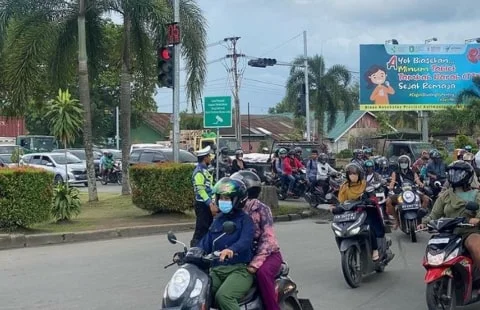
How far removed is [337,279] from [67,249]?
5406mm

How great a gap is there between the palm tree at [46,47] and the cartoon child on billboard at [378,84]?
21684 mm

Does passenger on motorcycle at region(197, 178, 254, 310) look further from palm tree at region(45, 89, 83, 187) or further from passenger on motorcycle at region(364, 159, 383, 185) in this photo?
palm tree at region(45, 89, 83, 187)

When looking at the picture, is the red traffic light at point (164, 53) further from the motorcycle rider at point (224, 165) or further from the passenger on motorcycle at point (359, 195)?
the passenger on motorcycle at point (359, 195)

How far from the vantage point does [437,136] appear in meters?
52.2

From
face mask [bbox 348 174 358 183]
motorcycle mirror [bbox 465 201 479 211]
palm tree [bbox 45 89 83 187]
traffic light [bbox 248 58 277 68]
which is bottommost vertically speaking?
motorcycle mirror [bbox 465 201 479 211]

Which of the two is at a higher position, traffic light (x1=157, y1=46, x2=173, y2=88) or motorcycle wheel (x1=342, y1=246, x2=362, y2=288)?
traffic light (x1=157, y1=46, x2=173, y2=88)

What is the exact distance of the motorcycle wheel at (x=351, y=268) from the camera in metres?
8.98

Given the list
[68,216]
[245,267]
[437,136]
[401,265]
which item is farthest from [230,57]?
[245,267]

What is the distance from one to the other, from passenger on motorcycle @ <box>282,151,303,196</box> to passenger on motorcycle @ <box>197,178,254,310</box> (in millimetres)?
16363

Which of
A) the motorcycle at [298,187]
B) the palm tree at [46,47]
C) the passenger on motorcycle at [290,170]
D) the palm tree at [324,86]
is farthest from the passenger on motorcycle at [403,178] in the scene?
the palm tree at [324,86]

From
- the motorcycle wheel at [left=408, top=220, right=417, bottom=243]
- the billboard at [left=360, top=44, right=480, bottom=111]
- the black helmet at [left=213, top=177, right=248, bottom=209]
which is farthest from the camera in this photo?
the billboard at [left=360, top=44, right=480, bottom=111]

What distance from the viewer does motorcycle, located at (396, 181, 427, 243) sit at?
42.8 feet

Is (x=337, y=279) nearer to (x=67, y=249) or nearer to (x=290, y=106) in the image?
(x=67, y=249)

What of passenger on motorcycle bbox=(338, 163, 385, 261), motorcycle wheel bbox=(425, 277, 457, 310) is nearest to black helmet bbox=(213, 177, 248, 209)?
motorcycle wheel bbox=(425, 277, 457, 310)
